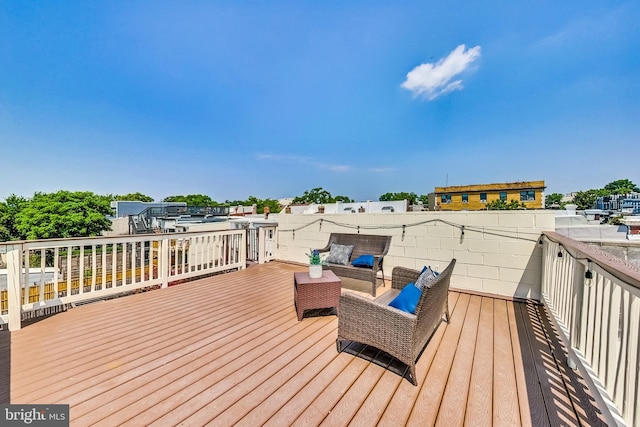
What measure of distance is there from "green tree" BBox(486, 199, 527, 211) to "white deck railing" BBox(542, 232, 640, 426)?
33.4 metres

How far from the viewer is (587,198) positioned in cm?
4025

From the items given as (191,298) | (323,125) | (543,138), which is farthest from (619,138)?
(191,298)

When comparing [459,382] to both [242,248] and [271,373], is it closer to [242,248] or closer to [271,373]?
[271,373]

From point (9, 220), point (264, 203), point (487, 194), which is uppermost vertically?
point (487, 194)

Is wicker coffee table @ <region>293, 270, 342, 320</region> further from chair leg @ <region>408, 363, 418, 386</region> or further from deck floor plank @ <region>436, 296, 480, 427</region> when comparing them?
deck floor plank @ <region>436, 296, 480, 427</region>

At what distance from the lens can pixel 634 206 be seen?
80.8 feet

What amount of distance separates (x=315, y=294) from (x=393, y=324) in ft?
3.89

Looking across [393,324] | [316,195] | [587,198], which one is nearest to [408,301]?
[393,324]

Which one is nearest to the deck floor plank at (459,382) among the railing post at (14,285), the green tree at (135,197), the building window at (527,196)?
the railing post at (14,285)

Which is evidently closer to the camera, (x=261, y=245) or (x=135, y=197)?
(x=261, y=245)

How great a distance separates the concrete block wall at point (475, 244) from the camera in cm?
354

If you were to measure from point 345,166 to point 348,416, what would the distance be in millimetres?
18604

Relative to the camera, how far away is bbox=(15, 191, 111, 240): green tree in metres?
17.8

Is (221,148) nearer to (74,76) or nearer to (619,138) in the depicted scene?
(74,76)
